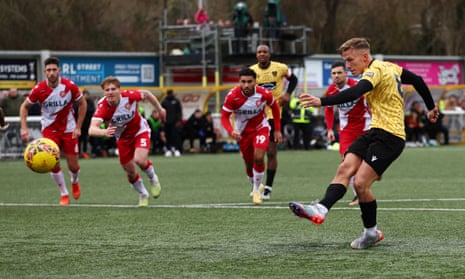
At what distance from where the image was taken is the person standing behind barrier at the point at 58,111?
15047 mm

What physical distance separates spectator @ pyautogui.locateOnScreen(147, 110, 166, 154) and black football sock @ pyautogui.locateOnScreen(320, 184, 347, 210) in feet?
75.2

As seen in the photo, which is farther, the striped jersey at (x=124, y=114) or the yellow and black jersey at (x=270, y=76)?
the yellow and black jersey at (x=270, y=76)

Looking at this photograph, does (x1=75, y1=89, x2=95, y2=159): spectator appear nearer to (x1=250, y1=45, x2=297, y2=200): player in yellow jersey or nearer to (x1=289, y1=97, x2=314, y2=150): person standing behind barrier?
(x1=289, y1=97, x2=314, y2=150): person standing behind barrier

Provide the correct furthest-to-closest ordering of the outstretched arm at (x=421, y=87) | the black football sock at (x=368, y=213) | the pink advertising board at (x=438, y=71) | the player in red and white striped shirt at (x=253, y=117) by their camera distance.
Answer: the pink advertising board at (x=438, y=71) → the player in red and white striped shirt at (x=253, y=117) → the outstretched arm at (x=421, y=87) → the black football sock at (x=368, y=213)

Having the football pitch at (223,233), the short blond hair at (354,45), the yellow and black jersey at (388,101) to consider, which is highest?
the short blond hair at (354,45)

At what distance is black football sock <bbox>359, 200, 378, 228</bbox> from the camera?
9.14m

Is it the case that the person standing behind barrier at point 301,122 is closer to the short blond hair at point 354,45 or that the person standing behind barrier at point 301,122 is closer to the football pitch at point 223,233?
the football pitch at point 223,233

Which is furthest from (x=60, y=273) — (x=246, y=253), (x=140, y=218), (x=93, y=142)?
(x=93, y=142)

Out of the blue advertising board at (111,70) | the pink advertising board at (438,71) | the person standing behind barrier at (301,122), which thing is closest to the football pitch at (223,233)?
the person standing behind barrier at (301,122)

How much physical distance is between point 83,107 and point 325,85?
25049 mm

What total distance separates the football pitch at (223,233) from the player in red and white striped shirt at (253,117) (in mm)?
568

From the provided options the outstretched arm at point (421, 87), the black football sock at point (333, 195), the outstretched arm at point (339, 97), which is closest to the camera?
the outstretched arm at point (339, 97)

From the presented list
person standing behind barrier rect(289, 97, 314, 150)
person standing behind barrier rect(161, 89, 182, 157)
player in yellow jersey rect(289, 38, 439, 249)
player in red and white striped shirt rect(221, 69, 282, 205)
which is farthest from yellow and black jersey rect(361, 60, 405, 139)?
person standing behind barrier rect(289, 97, 314, 150)

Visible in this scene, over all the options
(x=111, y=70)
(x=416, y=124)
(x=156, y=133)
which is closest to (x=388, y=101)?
(x=156, y=133)
